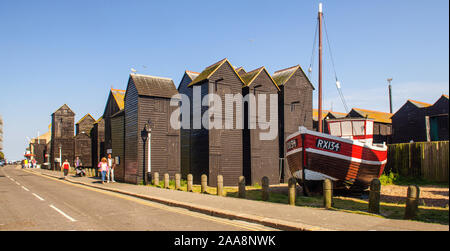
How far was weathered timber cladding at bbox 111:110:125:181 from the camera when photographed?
2539cm

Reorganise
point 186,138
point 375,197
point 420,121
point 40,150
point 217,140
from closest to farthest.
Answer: point 375,197 < point 217,140 < point 186,138 < point 420,121 < point 40,150

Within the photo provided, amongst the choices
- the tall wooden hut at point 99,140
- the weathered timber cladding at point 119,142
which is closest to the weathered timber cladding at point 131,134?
the weathered timber cladding at point 119,142

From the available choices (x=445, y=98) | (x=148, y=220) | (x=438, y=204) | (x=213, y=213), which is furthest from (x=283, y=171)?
(x=445, y=98)

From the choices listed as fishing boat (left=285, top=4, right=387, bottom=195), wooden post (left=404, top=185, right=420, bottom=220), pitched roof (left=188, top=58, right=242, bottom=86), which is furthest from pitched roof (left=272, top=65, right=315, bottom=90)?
wooden post (left=404, top=185, right=420, bottom=220)

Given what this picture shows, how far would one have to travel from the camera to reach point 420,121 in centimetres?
3922

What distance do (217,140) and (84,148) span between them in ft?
113

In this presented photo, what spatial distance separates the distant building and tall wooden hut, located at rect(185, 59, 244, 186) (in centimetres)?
2301

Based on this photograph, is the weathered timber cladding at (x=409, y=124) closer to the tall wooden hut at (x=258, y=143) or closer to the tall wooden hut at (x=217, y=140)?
the tall wooden hut at (x=258, y=143)

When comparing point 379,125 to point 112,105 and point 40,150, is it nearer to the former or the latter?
point 112,105

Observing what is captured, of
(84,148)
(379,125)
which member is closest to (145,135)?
(84,148)

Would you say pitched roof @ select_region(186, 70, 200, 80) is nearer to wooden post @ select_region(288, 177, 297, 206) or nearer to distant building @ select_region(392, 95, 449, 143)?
wooden post @ select_region(288, 177, 297, 206)

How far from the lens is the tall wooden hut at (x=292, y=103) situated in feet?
87.2
